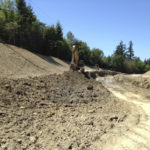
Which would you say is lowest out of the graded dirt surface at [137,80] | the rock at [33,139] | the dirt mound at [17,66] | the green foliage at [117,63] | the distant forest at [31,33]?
the rock at [33,139]

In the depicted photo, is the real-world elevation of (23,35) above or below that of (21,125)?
above

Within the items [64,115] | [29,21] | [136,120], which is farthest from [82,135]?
[29,21]

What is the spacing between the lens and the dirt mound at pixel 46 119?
92.9 inches

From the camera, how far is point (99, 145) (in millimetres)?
2586

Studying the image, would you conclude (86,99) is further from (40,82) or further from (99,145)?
(99,145)

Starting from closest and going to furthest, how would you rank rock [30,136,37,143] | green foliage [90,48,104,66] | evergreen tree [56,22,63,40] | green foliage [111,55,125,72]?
rock [30,136,37,143], evergreen tree [56,22,63,40], green foliage [90,48,104,66], green foliage [111,55,125,72]

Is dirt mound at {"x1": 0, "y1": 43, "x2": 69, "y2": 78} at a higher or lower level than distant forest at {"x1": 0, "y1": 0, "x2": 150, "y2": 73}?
lower

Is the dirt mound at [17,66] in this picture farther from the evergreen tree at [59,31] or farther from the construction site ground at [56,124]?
the evergreen tree at [59,31]

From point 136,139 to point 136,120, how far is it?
1.15 m

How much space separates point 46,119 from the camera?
3.09 meters

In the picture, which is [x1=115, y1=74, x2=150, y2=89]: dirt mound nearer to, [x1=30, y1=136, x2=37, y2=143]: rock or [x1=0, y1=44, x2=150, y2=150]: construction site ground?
[x1=0, y1=44, x2=150, y2=150]: construction site ground

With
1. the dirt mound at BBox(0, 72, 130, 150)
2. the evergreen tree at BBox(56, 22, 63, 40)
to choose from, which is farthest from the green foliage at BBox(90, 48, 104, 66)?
the dirt mound at BBox(0, 72, 130, 150)

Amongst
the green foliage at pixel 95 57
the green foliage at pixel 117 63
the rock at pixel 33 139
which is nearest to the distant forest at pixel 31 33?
the green foliage at pixel 95 57

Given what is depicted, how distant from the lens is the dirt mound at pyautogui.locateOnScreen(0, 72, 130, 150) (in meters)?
Result: 2.36
